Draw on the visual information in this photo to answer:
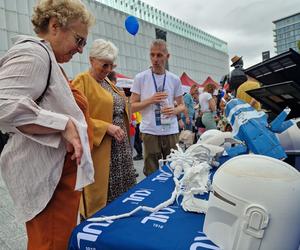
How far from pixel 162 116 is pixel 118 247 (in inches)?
59.6

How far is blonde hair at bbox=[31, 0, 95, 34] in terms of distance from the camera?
1.06 metres

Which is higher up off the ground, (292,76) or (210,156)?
(292,76)

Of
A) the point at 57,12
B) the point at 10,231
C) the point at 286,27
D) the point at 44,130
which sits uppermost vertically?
the point at 286,27

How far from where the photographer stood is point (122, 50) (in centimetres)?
2023

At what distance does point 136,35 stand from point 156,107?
20516 mm

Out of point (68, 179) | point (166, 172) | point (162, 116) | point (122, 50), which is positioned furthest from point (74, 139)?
point (122, 50)

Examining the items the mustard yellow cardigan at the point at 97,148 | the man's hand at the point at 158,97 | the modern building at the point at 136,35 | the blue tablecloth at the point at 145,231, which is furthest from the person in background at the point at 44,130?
the modern building at the point at 136,35

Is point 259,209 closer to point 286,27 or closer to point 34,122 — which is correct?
point 34,122

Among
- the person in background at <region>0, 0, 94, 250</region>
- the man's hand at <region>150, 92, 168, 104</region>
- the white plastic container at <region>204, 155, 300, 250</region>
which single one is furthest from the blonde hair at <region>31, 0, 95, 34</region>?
the man's hand at <region>150, 92, 168, 104</region>

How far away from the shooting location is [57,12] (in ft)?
3.46

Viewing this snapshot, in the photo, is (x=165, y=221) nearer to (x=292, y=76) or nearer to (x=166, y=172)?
(x=166, y=172)

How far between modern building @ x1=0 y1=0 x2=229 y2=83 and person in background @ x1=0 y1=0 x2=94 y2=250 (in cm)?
1021

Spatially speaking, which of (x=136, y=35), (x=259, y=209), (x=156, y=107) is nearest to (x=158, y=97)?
(x=156, y=107)

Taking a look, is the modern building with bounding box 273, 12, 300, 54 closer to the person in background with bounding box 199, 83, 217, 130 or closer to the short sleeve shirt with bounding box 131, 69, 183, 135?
the person in background with bounding box 199, 83, 217, 130
